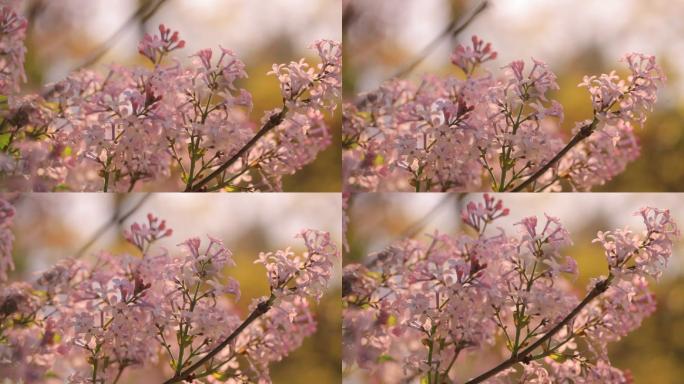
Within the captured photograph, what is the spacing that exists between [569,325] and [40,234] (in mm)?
1438

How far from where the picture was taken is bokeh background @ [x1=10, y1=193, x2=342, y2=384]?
2.36 meters

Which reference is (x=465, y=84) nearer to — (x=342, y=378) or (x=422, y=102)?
(x=422, y=102)

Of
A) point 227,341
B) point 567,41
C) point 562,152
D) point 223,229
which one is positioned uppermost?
point 567,41

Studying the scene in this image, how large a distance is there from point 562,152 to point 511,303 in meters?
0.43

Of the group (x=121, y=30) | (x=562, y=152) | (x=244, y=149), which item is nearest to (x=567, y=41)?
(x=562, y=152)

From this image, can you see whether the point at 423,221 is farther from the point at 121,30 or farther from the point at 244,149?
the point at 121,30

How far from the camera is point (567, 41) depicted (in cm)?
240

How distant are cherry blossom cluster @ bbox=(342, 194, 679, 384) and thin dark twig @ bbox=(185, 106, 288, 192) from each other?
19.1 inches

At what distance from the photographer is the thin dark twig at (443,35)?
2.42m

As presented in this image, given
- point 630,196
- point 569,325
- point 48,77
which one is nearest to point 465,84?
point 630,196

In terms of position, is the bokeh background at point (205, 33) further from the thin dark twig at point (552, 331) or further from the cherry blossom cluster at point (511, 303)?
the thin dark twig at point (552, 331)

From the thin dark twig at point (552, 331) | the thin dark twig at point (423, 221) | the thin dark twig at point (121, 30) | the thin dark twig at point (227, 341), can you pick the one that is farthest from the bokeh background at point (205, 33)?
the thin dark twig at point (552, 331)

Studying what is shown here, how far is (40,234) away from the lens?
2.36 meters

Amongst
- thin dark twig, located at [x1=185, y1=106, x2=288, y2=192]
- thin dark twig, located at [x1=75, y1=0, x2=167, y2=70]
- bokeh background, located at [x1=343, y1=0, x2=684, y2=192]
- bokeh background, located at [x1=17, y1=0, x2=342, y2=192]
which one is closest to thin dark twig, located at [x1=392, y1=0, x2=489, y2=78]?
bokeh background, located at [x1=343, y1=0, x2=684, y2=192]
